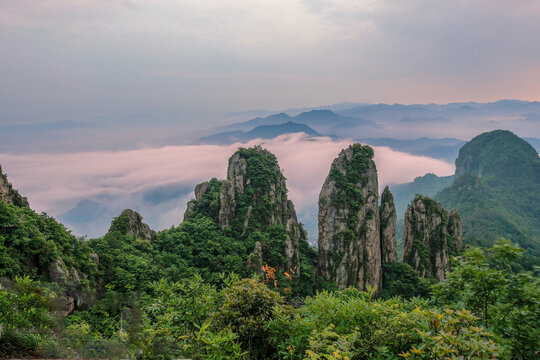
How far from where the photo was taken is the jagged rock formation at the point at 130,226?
25266 mm

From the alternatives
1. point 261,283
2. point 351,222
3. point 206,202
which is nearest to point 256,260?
point 206,202

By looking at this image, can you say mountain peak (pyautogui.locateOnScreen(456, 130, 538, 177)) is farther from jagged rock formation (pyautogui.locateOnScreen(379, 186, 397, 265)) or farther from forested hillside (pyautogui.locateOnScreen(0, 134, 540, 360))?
jagged rock formation (pyautogui.locateOnScreen(379, 186, 397, 265))

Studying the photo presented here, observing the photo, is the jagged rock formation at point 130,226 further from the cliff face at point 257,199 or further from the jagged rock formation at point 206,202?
the cliff face at point 257,199

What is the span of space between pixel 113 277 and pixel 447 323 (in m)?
20.4

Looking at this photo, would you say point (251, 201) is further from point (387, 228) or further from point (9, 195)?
point (9, 195)

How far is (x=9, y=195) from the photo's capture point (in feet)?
62.0

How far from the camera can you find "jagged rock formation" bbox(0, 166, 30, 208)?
18.4 metres

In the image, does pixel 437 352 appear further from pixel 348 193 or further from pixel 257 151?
pixel 257 151

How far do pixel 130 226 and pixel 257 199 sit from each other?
43.6 feet

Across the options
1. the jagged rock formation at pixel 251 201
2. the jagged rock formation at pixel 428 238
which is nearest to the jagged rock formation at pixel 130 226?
the jagged rock formation at pixel 251 201

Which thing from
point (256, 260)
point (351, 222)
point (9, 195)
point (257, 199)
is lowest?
point (256, 260)

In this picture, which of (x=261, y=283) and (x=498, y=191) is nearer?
(x=261, y=283)

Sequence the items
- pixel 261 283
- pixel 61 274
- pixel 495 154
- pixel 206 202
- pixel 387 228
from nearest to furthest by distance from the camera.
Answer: pixel 261 283 < pixel 61 274 < pixel 206 202 < pixel 387 228 < pixel 495 154

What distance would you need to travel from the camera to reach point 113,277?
64.0ft
